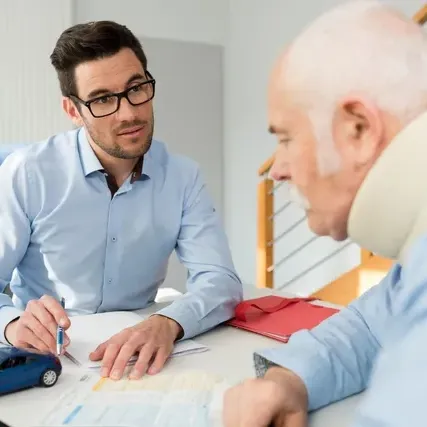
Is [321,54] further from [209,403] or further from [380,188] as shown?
[209,403]

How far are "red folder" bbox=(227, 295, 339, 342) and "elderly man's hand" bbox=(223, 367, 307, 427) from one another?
1.23 feet

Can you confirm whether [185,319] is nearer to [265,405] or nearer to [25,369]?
[25,369]

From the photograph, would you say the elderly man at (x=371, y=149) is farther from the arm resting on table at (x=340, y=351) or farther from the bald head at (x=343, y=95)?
the arm resting on table at (x=340, y=351)

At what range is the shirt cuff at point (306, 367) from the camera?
33.5 inches

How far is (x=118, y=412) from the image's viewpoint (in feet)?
2.70

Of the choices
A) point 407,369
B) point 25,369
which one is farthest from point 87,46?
point 407,369

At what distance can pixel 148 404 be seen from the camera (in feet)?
2.80

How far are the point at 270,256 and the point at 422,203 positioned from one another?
8.80 feet

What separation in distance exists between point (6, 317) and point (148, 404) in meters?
0.49

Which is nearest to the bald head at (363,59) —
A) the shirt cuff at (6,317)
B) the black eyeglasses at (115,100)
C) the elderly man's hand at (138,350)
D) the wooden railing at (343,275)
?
the elderly man's hand at (138,350)

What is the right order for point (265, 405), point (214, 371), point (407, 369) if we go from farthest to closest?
point (214, 371)
point (265, 405)
point (407, 369)

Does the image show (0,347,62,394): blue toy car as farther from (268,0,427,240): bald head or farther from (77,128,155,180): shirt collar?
(77,128,155,180): shirt collar

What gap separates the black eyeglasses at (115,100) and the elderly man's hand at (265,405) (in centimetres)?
91

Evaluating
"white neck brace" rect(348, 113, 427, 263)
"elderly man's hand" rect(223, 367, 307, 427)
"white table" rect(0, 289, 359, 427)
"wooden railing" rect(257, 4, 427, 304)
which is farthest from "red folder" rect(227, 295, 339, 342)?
"wooden railing" rect(257, 4, 427, 304)
